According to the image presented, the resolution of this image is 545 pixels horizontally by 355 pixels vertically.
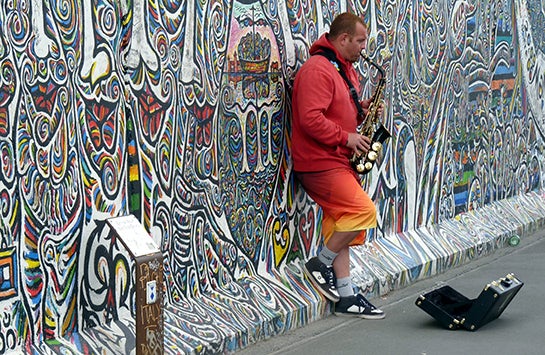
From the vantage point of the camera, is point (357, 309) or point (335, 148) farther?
point (357, 309)

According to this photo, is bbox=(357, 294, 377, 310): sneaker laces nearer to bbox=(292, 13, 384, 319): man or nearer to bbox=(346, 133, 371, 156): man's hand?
bbox=(292, 13, 384, 319): man

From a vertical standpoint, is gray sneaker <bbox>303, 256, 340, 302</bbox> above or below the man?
below

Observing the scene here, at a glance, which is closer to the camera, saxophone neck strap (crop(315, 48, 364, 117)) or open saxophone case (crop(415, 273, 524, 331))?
open saxophone case (crop(415, 273, 524, 331))

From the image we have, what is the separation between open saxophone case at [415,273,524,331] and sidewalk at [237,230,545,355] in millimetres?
66

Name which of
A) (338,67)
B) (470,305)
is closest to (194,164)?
(338,67)

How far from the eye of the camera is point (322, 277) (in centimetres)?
785

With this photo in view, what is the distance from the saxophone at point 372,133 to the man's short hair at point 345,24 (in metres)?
0.36

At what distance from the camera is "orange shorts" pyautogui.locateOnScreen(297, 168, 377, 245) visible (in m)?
7.56

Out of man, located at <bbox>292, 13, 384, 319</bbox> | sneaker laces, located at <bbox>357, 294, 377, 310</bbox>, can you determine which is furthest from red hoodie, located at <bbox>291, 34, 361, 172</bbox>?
sneaker laces, located at <bbox>357, 294, 377, 310</bbox>

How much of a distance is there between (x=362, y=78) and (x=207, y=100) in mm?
2038

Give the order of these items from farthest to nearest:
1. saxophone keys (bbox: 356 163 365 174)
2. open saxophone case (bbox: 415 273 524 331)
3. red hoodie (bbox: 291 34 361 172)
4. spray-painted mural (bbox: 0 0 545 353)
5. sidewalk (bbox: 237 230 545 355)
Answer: saxophone keys (bbox: 356 163 365 174) < red hoodie (bbox: 291 34 361 172) < open saxophone case (bbox: 415 273 524 331) < sidewalk (bbox: 237 230 545 355) < spray-painted mural (bbox: 0 0 545 353)

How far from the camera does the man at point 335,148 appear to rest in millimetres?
7445

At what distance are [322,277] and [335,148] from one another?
0.91 metres

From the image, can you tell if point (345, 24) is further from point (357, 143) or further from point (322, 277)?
point (322, 277)
